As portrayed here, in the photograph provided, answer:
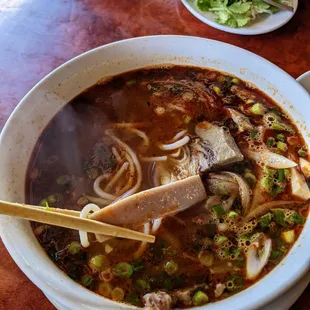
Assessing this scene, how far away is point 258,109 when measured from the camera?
2.29 m

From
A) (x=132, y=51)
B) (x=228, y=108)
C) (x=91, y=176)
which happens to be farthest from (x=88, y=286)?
(x=132, y=51)

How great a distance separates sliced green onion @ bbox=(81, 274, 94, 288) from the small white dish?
1.75m

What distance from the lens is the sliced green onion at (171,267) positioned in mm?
1837

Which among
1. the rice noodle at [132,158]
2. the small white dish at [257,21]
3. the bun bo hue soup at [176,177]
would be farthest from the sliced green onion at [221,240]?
the small white dish at [257,21]

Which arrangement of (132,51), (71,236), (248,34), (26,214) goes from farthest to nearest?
(248,34) < (132,51) < (71,236) < (26,214)

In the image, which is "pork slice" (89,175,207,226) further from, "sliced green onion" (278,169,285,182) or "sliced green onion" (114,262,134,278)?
"sliced green onion" (278,169,285,182)

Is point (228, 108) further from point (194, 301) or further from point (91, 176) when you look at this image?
point (194, 301)

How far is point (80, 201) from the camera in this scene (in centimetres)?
203

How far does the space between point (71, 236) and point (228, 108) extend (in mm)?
1039

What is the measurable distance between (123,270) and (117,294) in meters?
0.11

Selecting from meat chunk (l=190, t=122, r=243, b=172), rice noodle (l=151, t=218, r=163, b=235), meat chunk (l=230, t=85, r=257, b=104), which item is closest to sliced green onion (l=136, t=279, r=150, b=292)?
rice noodle (l=151, t=218, r=163, b=235)

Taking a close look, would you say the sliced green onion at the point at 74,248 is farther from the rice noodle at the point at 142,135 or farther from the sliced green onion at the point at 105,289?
the rice noodle at the point at 142,135

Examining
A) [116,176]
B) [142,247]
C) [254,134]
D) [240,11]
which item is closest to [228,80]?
[254,134]

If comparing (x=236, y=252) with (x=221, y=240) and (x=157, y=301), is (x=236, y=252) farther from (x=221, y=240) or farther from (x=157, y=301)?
(x=157, y=301)
